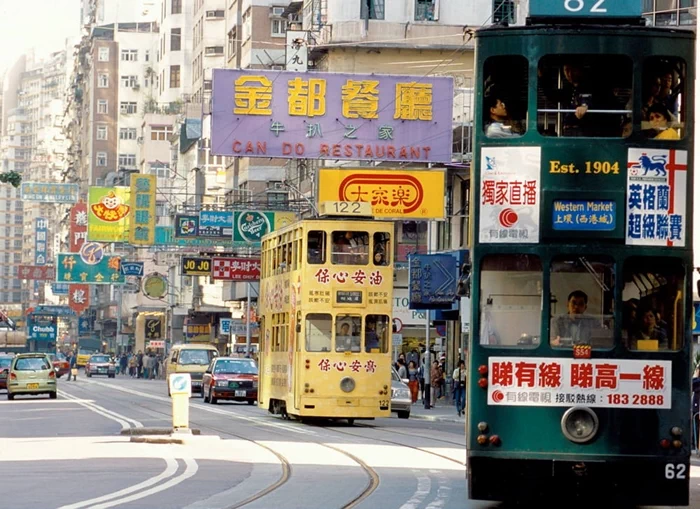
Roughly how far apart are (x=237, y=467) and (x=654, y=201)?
8.74m

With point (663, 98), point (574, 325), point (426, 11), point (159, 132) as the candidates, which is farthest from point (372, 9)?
point (159, 132)

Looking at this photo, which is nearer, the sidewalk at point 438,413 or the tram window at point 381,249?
the tram window at point 381,249

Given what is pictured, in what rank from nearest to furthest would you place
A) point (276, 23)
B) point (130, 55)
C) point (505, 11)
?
point (505, 11) → point (276, 23) → point (130, 55)

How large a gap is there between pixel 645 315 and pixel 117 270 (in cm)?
7063

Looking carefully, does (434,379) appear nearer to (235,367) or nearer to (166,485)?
(235,367)

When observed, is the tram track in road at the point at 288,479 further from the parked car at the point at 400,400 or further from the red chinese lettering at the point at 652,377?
the parked car at the point at 400,400

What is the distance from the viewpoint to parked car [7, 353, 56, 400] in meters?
57.4

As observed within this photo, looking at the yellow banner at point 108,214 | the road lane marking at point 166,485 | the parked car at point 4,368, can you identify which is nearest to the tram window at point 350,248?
the road lane marking at point 166,485

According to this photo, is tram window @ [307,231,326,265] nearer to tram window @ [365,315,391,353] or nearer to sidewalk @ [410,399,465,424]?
tram window @ [365,315,391,353]

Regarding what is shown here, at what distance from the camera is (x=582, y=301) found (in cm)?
1558

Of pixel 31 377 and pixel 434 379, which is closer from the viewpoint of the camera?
pixel 434 379

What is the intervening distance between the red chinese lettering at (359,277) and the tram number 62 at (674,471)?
20386mm

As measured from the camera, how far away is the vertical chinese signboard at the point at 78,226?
120625 mm

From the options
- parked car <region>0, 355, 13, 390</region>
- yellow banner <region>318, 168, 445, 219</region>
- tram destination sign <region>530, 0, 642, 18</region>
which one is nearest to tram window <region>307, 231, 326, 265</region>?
yellow banner <region>318, 168, 445, 219</region>
